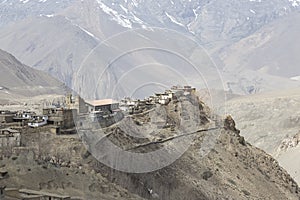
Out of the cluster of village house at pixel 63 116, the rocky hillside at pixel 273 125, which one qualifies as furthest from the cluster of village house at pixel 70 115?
the rocky hillside at pixel 273 125

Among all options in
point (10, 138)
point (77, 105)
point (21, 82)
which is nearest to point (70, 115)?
point (77, 105)

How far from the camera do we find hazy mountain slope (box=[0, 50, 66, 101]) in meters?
132

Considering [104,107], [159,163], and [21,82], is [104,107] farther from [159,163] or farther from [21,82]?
[21,82]

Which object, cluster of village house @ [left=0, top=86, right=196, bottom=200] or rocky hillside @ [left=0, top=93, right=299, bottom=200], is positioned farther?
cluster of village house @ [left=0, top=86, right=196, bottom=200]

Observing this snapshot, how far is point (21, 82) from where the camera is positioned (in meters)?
144

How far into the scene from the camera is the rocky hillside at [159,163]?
28.6 m

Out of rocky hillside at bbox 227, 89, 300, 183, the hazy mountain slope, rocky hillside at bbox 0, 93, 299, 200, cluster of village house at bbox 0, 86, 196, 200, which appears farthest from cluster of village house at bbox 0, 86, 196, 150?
the hazy mountain slope

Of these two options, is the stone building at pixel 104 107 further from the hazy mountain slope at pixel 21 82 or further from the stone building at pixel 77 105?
the hazy mountain slope at pixel 21 82

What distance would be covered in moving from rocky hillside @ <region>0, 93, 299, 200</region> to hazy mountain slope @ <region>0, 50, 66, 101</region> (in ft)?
249

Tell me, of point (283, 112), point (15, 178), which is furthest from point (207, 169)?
point (283, 112)

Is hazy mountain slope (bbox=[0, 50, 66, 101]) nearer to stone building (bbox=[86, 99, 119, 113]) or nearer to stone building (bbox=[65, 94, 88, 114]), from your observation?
stone building (bbox=[86, 99, 119, 113])

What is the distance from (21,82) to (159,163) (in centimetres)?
11166

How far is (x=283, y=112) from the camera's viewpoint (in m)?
123

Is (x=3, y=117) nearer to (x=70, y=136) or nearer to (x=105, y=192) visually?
(x=70, y=136)
